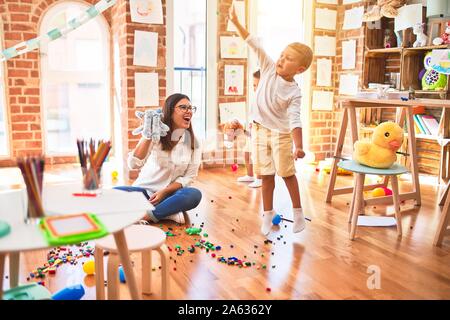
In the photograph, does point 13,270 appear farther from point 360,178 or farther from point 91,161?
point 360,178

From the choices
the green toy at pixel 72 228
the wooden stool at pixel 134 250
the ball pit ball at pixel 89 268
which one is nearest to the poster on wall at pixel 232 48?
the ball pit ball at pixel 89 268

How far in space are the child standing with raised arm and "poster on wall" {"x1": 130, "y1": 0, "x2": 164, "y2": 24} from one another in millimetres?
1573

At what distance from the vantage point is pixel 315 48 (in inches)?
194

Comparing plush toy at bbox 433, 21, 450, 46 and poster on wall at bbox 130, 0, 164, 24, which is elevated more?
poster on wall at bbox 130, 0, 164, 24

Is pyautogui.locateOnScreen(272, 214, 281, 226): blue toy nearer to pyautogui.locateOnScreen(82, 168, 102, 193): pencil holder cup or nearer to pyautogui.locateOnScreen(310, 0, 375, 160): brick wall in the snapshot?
pyautogui.locateOnScreen(82, 168, 102, 193): pencil holder cup

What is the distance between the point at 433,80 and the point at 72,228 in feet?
12.2

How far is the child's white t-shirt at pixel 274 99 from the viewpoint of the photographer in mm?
2463

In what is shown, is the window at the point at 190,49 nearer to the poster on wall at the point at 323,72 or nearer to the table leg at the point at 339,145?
the poster on wall at the point at 323,72

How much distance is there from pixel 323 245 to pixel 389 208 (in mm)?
971

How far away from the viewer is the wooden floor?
6.08 ft

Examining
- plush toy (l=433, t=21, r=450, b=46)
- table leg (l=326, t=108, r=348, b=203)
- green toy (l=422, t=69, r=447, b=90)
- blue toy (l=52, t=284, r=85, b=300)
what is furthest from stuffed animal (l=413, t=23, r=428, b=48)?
blue toy (l=52, t=284, r=85, b=300)

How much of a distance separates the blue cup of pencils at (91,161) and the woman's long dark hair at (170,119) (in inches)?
46.2
